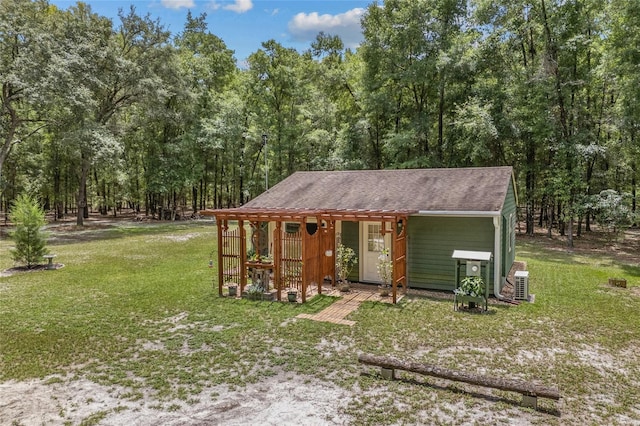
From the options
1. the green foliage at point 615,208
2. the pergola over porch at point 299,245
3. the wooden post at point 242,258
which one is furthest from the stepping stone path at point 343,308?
the green foliage at point 615,208

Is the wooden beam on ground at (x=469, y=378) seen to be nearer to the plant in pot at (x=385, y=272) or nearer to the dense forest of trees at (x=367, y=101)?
the plant in pot at (x=385, y=272)

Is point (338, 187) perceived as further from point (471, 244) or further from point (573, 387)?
point (573, 387)

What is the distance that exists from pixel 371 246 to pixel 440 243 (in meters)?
1.90

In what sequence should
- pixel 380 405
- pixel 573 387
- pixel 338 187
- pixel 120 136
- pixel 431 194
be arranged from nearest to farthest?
pixel 380 405 → pixel 573 387 → pixel 431 194 → pixel 338 187 → pixel 120 136

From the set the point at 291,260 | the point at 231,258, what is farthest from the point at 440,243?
the point at 231,258

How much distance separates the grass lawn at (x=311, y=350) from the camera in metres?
4.82

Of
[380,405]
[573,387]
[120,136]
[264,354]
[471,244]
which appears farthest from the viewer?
[120,136]

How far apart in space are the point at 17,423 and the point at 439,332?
6396mm

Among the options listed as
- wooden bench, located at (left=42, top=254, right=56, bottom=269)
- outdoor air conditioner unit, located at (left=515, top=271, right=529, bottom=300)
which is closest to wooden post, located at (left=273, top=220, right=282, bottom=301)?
outdoor air conditioner unit, located at (left=515, top=271, right=529, bottom=300)

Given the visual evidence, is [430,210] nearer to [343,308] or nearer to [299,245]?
[343,308]

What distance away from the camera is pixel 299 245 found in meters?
9.95

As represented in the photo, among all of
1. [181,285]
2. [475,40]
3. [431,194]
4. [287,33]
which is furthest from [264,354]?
[287,33]

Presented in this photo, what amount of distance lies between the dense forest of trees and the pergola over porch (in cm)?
1195

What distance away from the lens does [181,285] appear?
11.0 meters
